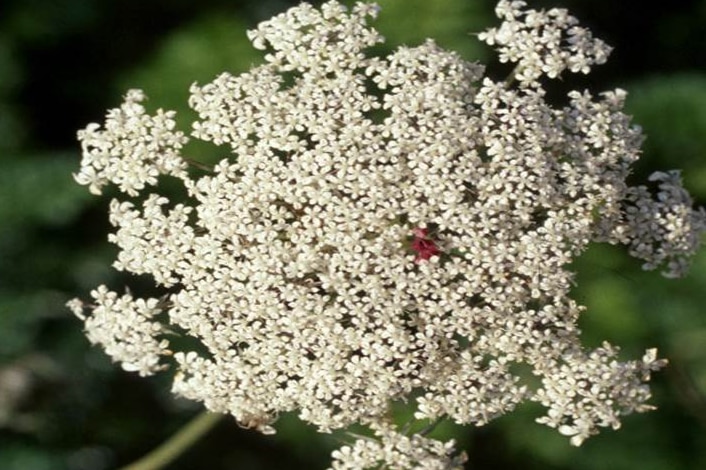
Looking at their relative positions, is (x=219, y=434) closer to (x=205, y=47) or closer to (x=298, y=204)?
(x=205, y=47)

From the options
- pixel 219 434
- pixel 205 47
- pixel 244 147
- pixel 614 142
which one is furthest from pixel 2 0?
pixel 614 142

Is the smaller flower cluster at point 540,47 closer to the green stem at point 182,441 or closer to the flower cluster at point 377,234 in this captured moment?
the flower cluster at point 377,234

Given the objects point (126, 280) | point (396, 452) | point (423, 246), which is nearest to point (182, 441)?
point (396, 452)

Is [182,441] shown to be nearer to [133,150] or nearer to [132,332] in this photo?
[132,332]

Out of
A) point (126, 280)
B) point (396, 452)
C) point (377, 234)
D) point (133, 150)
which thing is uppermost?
point (126, 280)

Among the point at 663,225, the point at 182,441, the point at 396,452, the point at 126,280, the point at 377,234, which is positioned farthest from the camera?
the point at 126,280

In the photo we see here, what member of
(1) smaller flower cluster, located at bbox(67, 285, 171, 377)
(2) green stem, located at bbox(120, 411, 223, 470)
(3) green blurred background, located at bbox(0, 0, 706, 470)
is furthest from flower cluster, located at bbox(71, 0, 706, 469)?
(3) green blurred background, located at bbox(0, 0, 706, 470)

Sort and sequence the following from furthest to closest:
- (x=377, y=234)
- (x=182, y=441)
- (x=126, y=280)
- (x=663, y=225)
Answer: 1. (x=126, y=280)
2. (x=182, y=441)
3. (x=663, y=225)
4. (x=377, y=234)

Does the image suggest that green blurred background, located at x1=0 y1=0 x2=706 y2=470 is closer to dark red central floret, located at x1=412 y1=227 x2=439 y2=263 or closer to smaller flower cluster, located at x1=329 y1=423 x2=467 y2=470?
smaller flower cluster, located at x1=329 y1=423 x2=467 y2=470
